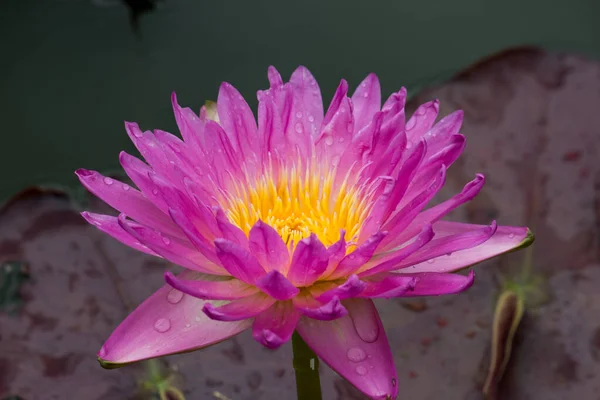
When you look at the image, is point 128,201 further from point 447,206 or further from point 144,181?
point 447,206

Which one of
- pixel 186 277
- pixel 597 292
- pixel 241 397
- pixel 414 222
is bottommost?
pixel 241 397

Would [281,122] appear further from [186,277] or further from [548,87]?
[548,87]

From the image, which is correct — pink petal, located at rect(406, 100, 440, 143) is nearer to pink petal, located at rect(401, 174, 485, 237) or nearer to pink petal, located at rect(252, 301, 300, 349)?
pink petal, located at rect(401, 174, 485, 237)

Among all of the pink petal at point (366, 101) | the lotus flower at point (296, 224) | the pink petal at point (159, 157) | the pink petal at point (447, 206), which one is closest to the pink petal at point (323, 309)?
the lotus flower at point (296, 224)

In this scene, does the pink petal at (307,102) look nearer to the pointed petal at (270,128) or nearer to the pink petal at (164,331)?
the pointed petal at (270,128)

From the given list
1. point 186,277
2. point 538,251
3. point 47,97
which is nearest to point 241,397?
point 186,277

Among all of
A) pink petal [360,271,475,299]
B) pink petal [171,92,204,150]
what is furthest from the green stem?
pink petal [171,92,204,150]

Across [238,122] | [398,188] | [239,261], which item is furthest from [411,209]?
[238,122]
